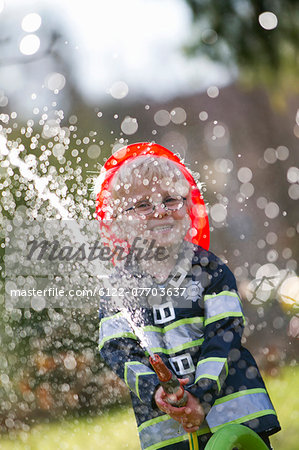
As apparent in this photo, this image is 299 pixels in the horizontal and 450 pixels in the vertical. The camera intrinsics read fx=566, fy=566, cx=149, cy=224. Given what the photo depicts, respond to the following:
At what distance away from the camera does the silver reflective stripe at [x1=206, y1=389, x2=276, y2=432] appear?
36.8 inches

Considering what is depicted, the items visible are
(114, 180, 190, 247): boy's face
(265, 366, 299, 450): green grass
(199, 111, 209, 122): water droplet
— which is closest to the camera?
(114, 180, 190, 247): boy's face

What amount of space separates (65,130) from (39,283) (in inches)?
47.7

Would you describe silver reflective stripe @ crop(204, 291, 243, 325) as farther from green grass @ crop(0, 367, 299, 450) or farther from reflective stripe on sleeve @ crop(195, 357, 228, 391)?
green grass @ crop(0, 367, 299, 450)

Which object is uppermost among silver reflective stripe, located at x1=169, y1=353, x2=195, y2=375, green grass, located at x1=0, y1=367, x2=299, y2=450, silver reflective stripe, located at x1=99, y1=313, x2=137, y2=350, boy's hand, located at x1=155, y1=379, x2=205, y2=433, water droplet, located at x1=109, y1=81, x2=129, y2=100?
water droplet, located at x1=109, y1=81, x2=129, y2=100

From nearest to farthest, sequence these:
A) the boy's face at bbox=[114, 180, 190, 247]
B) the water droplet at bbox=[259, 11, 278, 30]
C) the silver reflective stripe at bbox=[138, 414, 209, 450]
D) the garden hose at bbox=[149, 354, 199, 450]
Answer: the garden hose at bbox=[149, 354, 199, 450] < the silver reflective stripe at bbox=[138, 414, 209, 450] < the boy's face at bbox=[114, 180, 190, 247] < the water droplet at bbox=[259, 11, 278, 30]

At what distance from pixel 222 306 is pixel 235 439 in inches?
8.3

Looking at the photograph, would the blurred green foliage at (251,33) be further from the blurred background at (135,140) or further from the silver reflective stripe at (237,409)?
the silver reflective stripe at (237,409)

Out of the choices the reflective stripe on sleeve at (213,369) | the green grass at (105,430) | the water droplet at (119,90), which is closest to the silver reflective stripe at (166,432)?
the reflective stripe on sleeve at (213,369)

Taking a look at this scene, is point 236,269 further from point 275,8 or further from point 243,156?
point 275,8

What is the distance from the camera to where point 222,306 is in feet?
3.15

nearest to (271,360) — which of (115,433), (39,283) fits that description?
(115,433)

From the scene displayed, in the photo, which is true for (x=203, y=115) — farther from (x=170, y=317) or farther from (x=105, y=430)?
(x=170, y=317)

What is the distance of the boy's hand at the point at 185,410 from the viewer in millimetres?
884

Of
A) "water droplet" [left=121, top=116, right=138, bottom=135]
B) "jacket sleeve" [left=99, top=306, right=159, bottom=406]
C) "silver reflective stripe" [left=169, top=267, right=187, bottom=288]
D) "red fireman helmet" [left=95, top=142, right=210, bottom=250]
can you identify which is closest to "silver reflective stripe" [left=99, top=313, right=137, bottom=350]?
"jacket sleeve" [left=99, top=306, right=159, bottom=406]
